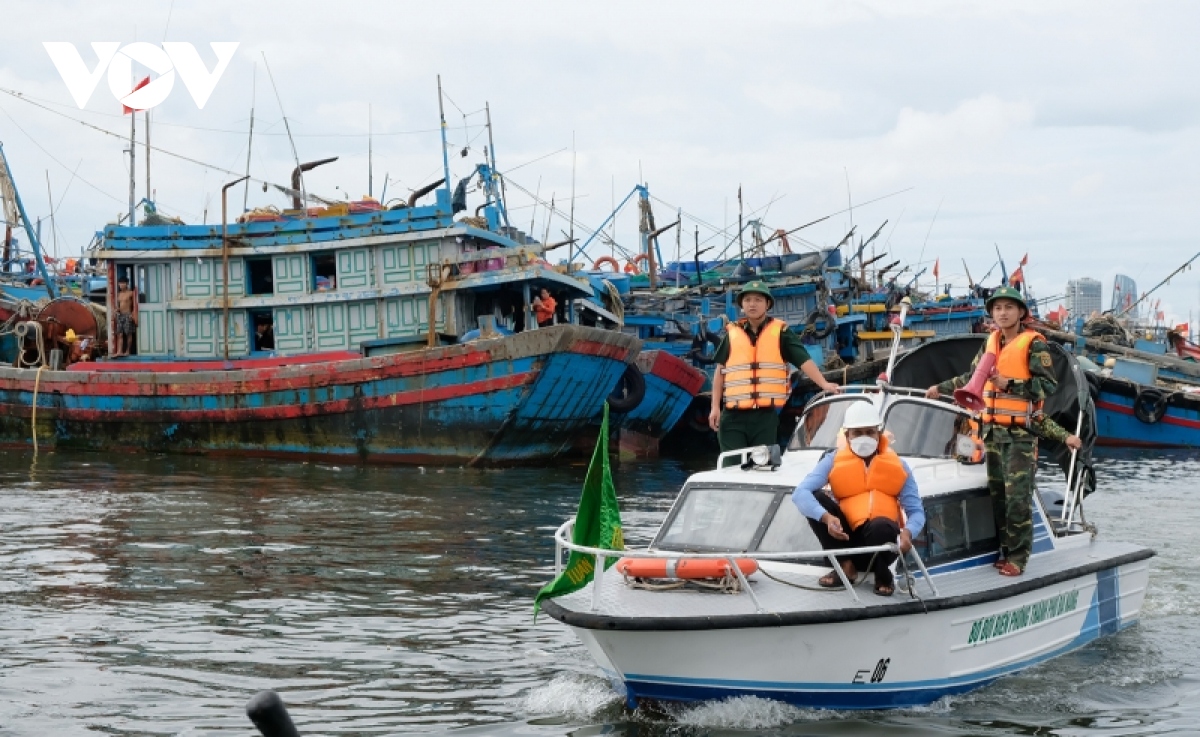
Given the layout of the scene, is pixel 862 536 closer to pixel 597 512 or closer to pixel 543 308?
pixel 597 512

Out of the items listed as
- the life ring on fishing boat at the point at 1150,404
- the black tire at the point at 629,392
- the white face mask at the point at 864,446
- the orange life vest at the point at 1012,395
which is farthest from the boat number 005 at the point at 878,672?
the life ring on fishing boat at the point at 1150,404

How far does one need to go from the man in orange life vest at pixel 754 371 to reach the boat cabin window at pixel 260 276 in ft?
61.5

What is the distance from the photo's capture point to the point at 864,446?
8.52 meters

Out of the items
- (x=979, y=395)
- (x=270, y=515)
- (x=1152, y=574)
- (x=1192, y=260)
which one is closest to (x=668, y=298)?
(x=1192, y=260)

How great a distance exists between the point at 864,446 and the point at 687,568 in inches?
53.9

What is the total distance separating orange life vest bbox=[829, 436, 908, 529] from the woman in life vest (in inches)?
55.5

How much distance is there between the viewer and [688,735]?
7.91 m

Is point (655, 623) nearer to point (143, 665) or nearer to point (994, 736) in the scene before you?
point (994, 736)

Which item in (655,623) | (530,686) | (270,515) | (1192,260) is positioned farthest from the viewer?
(1192,260)

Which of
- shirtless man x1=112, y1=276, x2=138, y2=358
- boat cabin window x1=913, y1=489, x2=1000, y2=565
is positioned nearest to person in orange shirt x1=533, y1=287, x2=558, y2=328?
→ shirtless man x1=112, y1=276, x2=138, y2=358

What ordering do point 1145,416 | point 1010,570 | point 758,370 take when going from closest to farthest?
point 1010,570 → point 758,370 → point 1145,416

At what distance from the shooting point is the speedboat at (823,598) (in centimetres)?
787

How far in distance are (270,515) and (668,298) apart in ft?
70.5

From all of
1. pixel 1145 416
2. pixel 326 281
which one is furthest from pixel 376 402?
pixel 1145 416
